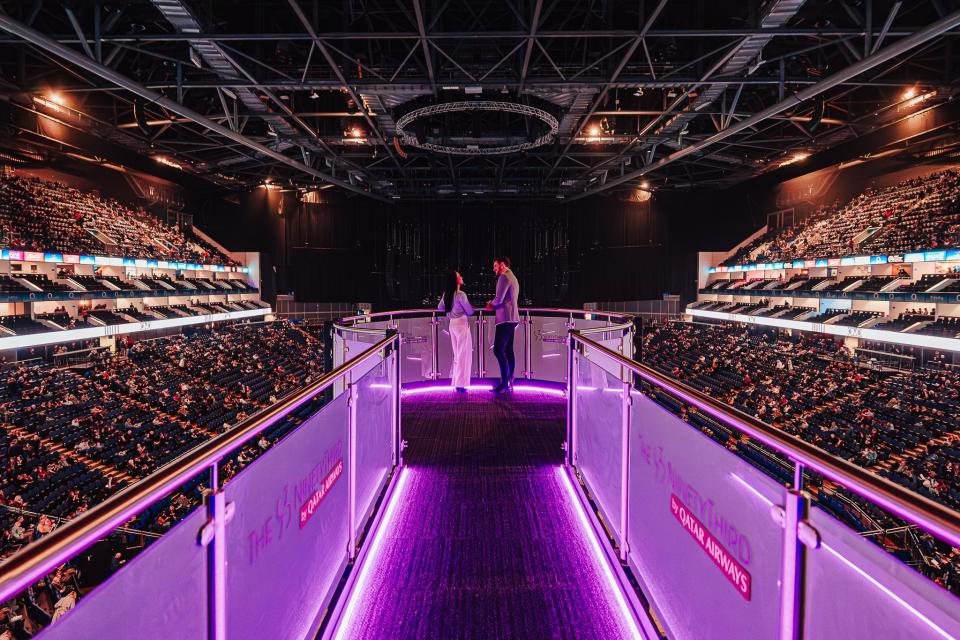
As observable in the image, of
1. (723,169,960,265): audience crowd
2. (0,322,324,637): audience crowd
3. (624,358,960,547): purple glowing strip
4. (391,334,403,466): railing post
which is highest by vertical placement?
(723,169,960,265): audience crowd

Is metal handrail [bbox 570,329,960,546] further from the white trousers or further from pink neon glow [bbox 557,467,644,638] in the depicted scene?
the white trousers

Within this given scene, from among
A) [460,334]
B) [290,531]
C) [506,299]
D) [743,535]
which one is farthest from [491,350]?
[743,535]

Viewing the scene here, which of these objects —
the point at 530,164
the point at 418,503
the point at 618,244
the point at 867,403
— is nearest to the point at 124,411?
the point at 418,503

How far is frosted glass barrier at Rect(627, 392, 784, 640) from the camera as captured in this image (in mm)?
1079

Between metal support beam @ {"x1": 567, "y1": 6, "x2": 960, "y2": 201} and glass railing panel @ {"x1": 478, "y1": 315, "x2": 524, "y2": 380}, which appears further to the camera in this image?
glass railing panel @ {"x1": 478, "y1": 315, "x2": 524, "y2": 380}

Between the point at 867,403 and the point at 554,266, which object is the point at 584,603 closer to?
the point at 867,403

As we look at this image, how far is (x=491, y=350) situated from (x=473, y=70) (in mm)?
4533

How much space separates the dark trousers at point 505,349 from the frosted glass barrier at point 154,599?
169 inches

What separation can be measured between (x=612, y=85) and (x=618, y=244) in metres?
11.0

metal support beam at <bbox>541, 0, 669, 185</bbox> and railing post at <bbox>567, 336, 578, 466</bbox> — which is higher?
metal support beam at <bbox>541, 0, 669, 185</bbox>

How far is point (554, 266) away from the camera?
17578 millimetres

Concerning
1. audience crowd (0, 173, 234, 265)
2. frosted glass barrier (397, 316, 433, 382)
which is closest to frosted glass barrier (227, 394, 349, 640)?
frosted glass barrier (397, 316, 433, 382)

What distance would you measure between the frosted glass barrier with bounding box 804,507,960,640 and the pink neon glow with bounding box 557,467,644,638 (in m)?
1.10

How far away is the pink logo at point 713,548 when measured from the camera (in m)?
1.16
